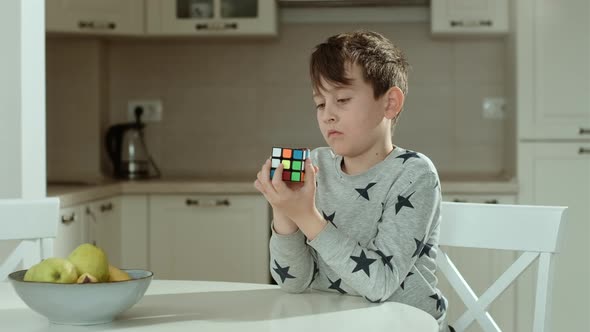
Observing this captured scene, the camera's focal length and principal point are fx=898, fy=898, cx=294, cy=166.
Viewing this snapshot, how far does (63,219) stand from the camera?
2906 mm

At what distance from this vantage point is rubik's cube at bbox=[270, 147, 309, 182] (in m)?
1.21

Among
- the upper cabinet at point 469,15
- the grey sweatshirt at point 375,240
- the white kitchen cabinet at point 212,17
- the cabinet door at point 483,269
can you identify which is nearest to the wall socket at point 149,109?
the white kitchen cabinet at point 212,17

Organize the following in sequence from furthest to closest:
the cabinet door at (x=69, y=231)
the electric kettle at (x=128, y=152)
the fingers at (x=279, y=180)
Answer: the electric kettle at (x=128, y=152) → the cabinet door at (x=69, y=231) → the fingers at (x=279, y=180)

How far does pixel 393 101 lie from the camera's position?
4.79ft

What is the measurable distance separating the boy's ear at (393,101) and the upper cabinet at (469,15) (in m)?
2.22

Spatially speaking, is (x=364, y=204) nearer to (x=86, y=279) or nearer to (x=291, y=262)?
(x=291, y=262)

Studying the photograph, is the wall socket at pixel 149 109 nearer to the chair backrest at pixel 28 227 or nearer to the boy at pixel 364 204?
the chair backrest at pixel 28 227

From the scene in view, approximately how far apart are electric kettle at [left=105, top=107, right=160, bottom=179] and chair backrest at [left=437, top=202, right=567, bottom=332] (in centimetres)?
245

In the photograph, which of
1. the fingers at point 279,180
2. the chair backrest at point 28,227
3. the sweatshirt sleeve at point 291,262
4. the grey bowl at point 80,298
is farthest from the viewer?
the chair backrest at point 28,227

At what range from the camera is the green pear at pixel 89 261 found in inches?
45.1

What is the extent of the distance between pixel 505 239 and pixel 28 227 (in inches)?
34.5

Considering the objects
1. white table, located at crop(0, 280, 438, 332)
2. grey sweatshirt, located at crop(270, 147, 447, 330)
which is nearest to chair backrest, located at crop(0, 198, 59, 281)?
white table, located at crop(0, 280, 438, 332)

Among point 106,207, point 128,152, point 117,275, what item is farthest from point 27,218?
point 128,152

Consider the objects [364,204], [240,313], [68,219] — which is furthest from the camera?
[68,219]
